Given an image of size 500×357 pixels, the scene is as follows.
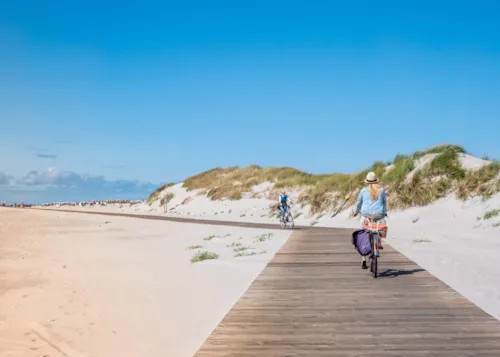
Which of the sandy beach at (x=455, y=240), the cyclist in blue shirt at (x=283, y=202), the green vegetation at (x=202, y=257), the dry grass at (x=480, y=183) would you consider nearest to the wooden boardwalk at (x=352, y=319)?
the sandy beach at (x=455, y=240)

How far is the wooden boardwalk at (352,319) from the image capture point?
639cm

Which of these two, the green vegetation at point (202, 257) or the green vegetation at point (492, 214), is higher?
the green vegetation at point (492, 214)

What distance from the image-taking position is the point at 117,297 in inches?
431

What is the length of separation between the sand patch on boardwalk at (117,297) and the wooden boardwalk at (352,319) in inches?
26.9

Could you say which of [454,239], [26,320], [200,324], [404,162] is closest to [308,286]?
[200,324]

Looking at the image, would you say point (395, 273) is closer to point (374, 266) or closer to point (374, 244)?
point (374, 266)

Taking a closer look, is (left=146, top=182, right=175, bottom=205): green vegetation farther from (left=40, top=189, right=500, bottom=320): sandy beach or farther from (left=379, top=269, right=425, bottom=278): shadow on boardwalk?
(left=379, top=269, right=425, bottom=278): shadow on boardwalk

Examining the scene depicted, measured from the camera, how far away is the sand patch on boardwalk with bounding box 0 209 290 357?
7.72 metres

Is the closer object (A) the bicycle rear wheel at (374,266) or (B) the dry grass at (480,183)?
(A) the bicycle rear wheel at (374,266)

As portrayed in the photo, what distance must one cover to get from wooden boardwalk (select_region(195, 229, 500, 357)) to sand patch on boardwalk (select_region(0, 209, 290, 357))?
68cm

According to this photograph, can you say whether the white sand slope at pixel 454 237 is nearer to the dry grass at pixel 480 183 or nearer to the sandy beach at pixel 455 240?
the sandy beach at pixel 455 240

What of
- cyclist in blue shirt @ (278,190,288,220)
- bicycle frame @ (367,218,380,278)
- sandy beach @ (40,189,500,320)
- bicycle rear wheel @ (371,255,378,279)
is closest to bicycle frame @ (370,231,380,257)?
bicycle frame @ (367,218,380,278)

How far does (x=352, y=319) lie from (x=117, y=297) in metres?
5.22

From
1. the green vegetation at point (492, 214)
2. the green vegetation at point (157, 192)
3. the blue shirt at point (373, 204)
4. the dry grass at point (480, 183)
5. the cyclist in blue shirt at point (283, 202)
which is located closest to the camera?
the blue shirt at point (373, 204)
